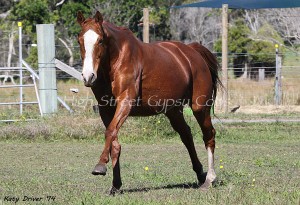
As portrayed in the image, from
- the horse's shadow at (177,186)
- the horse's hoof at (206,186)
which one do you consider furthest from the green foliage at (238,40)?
the horse's hoof at (206,186)

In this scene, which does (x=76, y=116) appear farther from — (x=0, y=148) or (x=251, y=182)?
(x=251, y=182)

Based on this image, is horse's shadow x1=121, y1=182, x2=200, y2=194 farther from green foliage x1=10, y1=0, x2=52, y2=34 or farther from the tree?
the tree

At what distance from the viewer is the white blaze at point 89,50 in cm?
749

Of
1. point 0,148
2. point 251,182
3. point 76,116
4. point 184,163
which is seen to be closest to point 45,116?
point 76,116

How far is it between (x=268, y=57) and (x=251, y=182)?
2942 cm

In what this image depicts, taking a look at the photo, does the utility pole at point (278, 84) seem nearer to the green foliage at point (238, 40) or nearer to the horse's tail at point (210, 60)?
the horse's tail at point (210, 60)

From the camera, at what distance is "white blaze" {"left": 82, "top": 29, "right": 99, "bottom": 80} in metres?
Result: 7.49

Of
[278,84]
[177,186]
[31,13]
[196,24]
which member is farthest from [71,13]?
[177,186]

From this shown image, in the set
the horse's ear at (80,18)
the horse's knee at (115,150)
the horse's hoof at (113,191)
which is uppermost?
the horse's ear at (80,18)

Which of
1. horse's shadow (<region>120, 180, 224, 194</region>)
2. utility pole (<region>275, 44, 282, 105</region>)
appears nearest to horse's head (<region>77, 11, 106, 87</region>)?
horse's shadow (<region>120, 180, 224, 194</region>)

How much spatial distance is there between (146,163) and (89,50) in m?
4.52

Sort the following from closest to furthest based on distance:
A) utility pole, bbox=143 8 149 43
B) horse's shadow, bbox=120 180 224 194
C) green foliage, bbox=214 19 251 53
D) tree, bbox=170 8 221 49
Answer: horse's shadow, bbox=120 180 224 194, utility pole, bbox=143 8 149 43, green foliage, bbox=214 19 251 53, tree, bbox=170 8 221 49

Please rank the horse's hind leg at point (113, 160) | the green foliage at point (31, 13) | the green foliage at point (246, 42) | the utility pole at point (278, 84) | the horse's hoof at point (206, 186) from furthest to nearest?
the green foliage at point (246, 42) → the green foliage at point (31, 13) → the utility pole at point (278, 84) → the horse's hoof at point (206, 186) → the horse's hind leg at point (113, 160)

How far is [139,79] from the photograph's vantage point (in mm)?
8344
